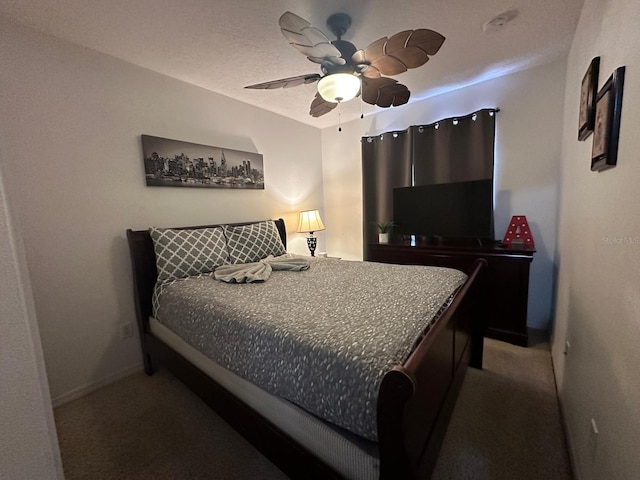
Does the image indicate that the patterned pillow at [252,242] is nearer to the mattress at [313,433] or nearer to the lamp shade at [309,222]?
the lamp shade at [309,222]

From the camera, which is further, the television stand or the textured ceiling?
the television stand

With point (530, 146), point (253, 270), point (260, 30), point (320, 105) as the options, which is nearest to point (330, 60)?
point (320, 105)

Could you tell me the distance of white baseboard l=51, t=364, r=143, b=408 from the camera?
6.07 feet

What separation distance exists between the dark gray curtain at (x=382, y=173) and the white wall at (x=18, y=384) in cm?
330

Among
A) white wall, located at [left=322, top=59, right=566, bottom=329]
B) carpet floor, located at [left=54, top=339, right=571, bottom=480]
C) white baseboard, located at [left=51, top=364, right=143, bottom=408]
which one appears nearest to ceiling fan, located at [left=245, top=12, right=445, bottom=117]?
white wall, located at [left=322, top=59, right=566, bottom=329]

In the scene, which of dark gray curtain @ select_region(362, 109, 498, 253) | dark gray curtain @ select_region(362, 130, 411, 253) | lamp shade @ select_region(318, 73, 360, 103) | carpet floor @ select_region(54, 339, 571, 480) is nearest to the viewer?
carpet floor @ select_region(54, 339, 571, 480)

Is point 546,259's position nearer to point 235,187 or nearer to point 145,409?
point 235,187

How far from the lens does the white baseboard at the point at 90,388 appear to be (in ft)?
6.07

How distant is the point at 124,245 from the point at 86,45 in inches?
57.4

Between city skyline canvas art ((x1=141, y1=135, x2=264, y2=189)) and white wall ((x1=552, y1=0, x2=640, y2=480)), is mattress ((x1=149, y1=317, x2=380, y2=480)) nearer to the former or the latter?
white wall ((x1=552, y1=0, x2=640, y2=480))

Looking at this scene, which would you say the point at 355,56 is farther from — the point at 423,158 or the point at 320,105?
the point at 423,158

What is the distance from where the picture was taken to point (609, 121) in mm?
1006

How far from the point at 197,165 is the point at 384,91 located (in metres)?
1.80

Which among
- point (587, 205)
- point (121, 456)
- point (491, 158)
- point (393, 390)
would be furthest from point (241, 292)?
point (491, 158)
